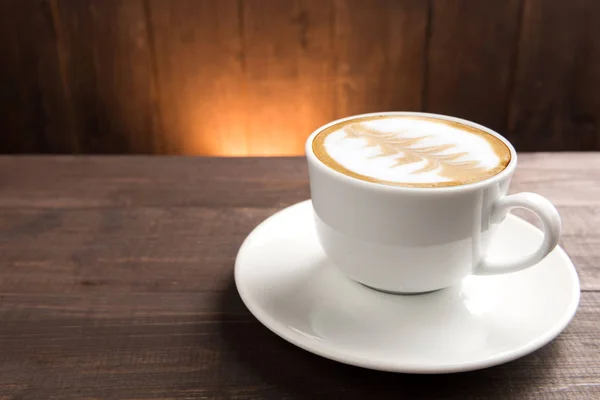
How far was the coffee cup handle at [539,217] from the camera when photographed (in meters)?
0.43

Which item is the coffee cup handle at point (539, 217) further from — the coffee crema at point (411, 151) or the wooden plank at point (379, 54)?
the wooden plank at point (379, 54)

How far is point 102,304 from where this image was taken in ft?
1.60

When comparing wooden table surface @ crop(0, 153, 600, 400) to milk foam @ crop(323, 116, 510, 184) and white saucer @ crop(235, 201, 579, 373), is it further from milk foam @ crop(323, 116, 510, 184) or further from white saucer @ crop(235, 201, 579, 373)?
milk foam @ crop(323, 116, 510, 184)

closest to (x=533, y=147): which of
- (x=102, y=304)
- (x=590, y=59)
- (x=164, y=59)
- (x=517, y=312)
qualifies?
(x=590, y=59)

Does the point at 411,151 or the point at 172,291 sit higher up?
the point at 411,151

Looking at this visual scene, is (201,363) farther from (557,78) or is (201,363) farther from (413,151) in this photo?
(557,78)

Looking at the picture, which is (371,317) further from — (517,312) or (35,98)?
(35,98)

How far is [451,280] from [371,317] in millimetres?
67

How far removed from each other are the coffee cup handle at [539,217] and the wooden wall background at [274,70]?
2.31 feet

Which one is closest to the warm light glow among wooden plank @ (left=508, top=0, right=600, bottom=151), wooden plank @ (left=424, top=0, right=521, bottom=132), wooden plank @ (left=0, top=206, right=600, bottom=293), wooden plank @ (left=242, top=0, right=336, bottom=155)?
wooden plank @ (left=242, top=0, right=336, bottom=155)

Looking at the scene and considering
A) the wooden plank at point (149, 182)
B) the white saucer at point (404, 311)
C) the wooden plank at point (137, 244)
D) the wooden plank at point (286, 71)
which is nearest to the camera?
the white saucer at point (404, 311)

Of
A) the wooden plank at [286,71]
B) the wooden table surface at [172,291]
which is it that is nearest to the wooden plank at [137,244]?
the wooden table surface at [172,291]

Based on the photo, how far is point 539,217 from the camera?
17.3 inches

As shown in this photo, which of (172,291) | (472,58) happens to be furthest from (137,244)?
(472,58)
